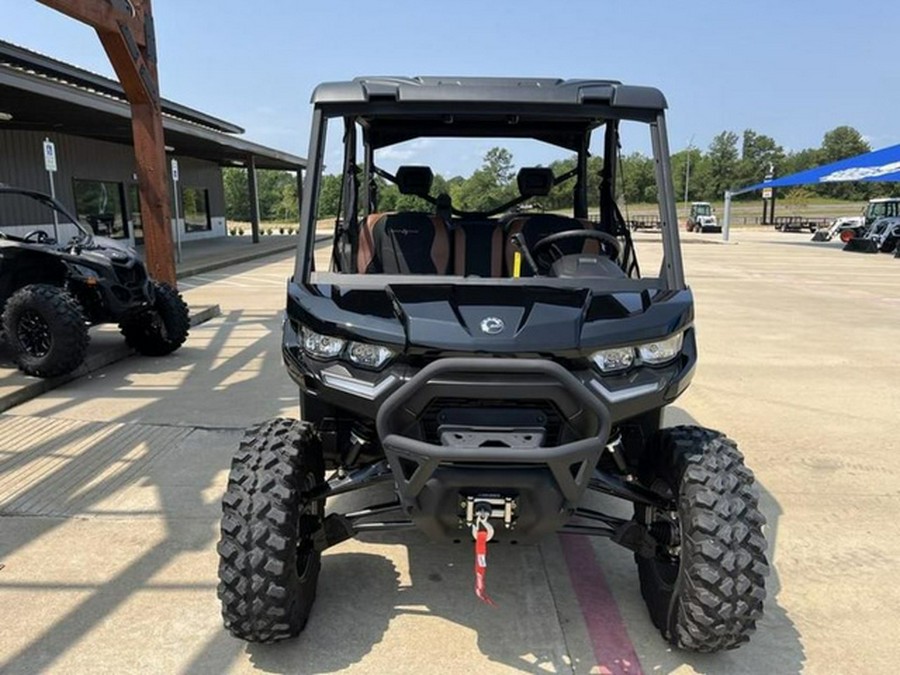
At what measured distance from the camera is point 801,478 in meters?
4.13

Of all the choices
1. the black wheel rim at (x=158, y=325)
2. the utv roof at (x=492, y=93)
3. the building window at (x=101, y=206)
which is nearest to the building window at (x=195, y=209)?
the building window at (x=101, y=206)

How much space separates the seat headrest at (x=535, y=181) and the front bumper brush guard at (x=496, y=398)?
2.17 metres

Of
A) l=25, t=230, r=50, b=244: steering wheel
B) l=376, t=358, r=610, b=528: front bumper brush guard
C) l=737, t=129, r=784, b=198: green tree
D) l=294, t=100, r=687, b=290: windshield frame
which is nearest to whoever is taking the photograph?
l=376, t=358, r=610, b=528: front bumper brush guard

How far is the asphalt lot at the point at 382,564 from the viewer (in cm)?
248

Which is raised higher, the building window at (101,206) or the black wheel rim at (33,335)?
the building window at (101,206)

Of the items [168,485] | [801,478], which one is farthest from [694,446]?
[168,485]

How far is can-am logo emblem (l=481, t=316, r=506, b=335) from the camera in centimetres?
220

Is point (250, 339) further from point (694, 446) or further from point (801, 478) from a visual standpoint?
point (694, 446)

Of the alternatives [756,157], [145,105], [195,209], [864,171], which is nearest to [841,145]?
[756,157]

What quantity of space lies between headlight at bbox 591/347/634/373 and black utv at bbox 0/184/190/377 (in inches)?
196

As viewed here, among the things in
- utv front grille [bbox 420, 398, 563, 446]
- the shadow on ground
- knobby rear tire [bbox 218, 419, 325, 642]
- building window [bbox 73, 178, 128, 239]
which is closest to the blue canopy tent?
building window [bbox 73, 178, 128, 239]

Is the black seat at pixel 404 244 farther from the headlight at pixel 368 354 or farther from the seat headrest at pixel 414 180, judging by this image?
the headlight at pixel 368 354

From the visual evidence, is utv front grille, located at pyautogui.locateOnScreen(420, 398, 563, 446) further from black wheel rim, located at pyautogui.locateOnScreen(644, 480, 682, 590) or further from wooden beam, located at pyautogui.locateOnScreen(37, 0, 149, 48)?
wooden beam, located at pyautogui.locateOnScreen(37, 0, 149, 48)

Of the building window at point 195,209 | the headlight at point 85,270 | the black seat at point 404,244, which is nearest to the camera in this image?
the black seat at point 404,244
